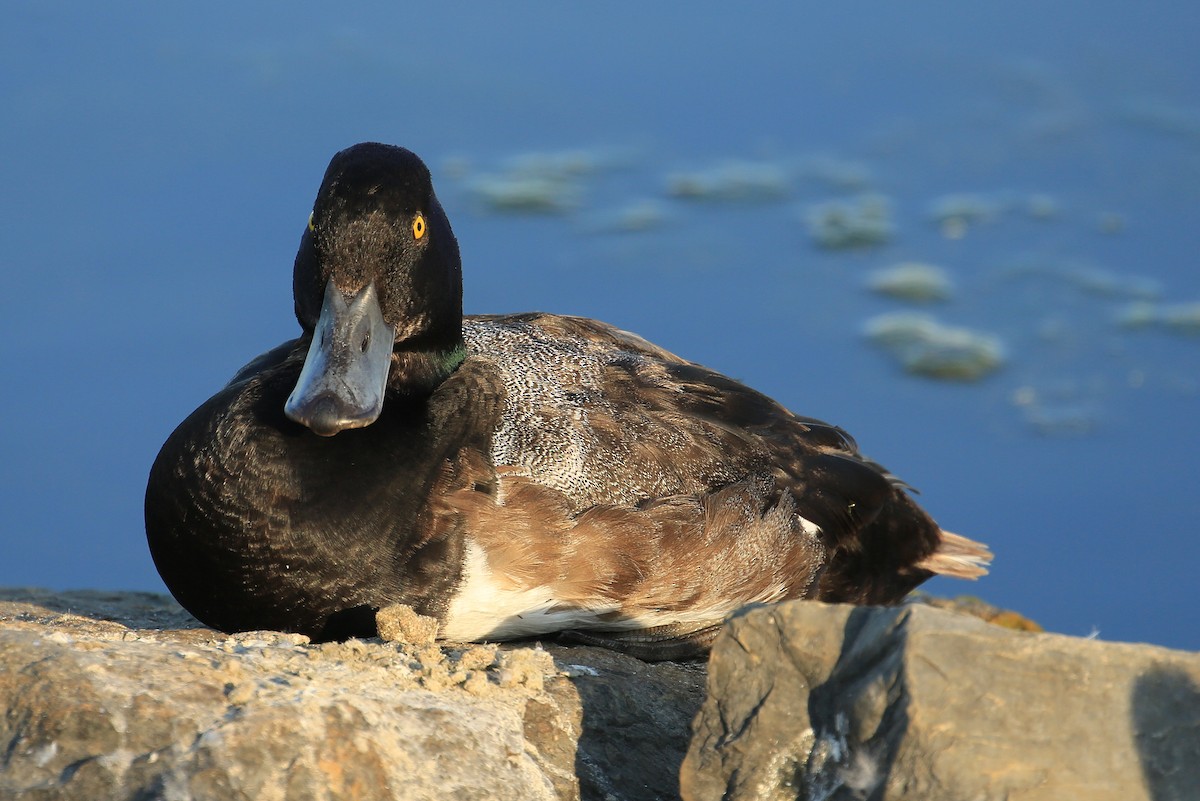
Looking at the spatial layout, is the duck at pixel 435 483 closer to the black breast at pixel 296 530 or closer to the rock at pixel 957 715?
the black breast at pixel 296 530

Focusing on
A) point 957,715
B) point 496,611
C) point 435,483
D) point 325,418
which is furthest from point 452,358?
Result: point 957,715

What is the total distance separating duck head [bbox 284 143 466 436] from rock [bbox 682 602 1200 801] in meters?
1.86

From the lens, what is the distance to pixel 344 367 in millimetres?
4562

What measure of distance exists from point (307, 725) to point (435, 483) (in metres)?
1.73

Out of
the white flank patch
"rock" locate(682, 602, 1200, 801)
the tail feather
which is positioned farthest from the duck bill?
the tail feather

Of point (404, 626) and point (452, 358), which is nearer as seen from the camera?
point (404, 626)

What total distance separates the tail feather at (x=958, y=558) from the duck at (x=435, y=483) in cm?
89

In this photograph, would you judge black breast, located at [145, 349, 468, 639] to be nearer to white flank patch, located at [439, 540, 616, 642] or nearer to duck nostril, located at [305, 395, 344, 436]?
white flank patch, located at [439, 540, 616, 642]

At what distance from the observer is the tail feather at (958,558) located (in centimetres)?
605

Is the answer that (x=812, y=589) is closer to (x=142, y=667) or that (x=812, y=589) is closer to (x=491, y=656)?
(x=491, y=656)

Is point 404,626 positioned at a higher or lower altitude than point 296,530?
lower

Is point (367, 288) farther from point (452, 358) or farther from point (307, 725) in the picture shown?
point (307, 725)

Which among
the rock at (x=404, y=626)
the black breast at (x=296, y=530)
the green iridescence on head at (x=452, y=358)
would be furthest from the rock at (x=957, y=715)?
the green iridescence on head at (x=452, y=358)

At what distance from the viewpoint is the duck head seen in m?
4.50
